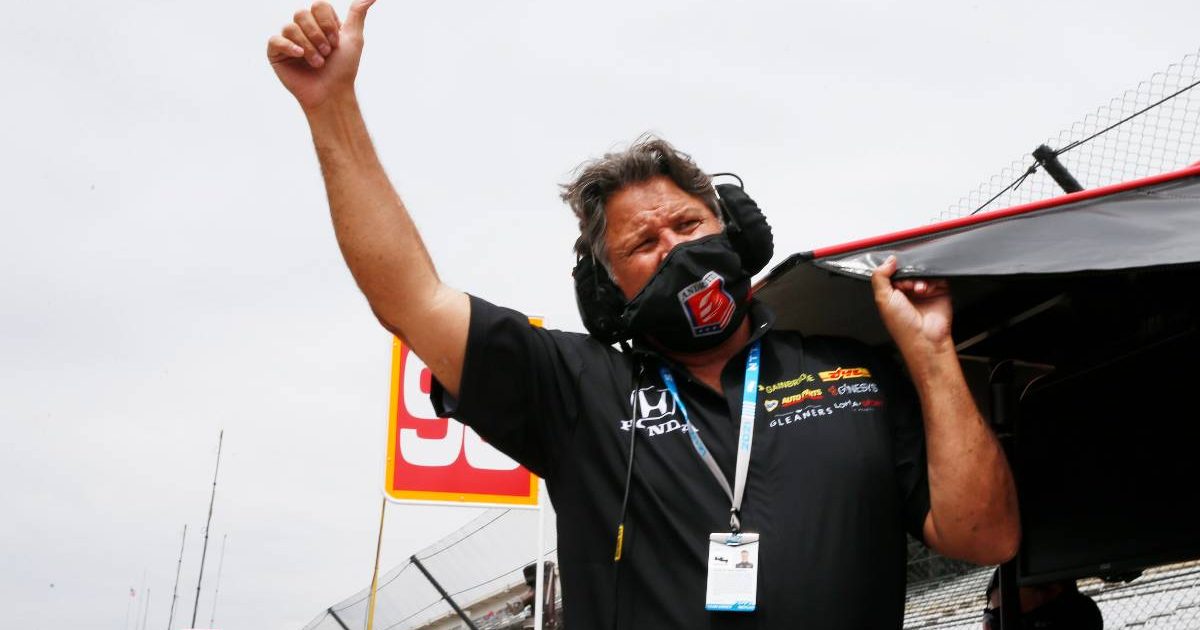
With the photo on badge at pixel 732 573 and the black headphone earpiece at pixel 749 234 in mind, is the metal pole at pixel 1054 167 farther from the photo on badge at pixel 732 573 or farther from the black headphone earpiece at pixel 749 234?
the photo on badge at pixel 732 573

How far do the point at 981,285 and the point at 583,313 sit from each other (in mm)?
929

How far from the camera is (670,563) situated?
2326mm

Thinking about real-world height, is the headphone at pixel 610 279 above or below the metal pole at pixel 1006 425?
above

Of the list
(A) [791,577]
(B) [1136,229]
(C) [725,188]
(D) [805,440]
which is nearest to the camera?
(B) [1136,229]

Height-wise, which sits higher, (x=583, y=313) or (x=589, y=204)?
(x=589, y=204)

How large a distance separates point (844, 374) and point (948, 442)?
301 mm

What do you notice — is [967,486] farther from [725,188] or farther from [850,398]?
[725,188]

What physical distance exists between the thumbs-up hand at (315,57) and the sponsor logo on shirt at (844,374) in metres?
1.12

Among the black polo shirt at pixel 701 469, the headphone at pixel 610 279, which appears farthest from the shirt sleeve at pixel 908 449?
the headphone at pixel 610 279

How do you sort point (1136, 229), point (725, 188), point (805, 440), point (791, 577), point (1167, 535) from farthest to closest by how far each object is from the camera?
point (725, 188)
point (1167, 535)
point (805, 440)
point (791, 577)
point (1136, 229)

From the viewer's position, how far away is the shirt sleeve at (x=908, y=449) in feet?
7.88

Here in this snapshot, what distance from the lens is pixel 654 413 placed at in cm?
249

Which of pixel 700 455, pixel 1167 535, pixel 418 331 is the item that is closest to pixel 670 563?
pixel 700 455

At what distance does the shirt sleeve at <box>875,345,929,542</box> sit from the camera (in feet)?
7.88
